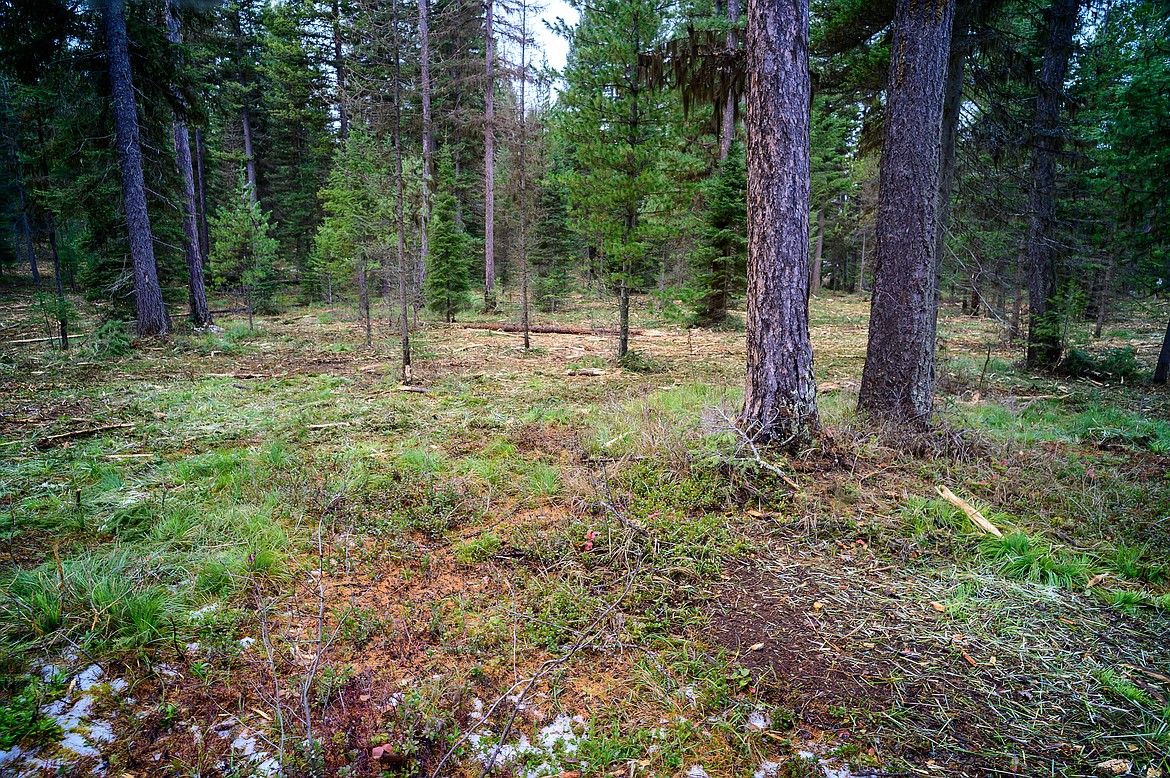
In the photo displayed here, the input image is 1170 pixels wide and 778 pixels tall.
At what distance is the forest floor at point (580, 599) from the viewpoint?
2.12 meters

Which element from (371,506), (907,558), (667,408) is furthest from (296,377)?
(907,558)

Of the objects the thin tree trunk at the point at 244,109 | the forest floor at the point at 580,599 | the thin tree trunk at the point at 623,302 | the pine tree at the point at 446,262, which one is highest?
the thin tree trunk at the point at 244,109

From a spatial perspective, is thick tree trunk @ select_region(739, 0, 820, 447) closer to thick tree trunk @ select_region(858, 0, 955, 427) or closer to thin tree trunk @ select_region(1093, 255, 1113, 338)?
thick tree trunk @ select_region(858, 0, 955, 427)

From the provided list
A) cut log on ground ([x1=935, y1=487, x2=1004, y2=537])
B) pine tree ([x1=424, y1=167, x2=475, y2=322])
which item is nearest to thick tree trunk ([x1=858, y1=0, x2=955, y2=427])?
cut log on ground ([x1=935, y1=487, x2=1004, y2=537])

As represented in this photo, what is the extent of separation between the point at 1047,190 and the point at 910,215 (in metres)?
8.93

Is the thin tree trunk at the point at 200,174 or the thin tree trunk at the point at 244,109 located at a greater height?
the thin tree trunk at the point at 244,109

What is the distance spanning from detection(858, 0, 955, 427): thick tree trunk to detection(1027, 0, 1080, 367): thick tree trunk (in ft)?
21.0

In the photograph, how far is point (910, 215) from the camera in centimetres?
531

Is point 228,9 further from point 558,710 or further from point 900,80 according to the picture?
point 558,710

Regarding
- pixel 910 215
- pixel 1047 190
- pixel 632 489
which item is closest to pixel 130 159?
pixel 632 489

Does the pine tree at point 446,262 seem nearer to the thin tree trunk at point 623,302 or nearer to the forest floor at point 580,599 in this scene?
the thin tree trunk at point 623,302

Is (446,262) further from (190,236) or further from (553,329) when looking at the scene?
(190,236)

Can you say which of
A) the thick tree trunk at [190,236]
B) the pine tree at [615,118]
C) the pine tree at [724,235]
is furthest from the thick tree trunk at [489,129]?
the thick tree trunk at [190,236]

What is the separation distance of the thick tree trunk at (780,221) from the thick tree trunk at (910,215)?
1441 millimetres
